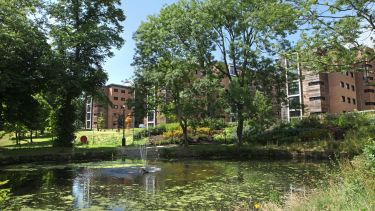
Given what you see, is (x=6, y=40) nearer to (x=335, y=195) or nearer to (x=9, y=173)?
(x=9, y=173)

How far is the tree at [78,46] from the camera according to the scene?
30719mm


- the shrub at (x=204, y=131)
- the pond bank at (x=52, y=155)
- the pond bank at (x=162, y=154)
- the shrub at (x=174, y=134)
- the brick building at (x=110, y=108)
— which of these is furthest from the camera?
the brick building at (x=110, y=108)

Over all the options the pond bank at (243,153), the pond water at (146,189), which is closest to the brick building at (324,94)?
the pond bank at (243,153)

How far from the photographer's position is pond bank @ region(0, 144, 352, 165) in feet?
83.5

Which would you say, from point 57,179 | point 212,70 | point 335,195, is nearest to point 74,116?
point 212,70

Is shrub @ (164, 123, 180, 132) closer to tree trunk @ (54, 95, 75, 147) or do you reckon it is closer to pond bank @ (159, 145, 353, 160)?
pond bank @ (159, 145, 353, 160)

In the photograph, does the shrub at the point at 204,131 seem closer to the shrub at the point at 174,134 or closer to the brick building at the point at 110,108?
the shrub at the point at 174,134

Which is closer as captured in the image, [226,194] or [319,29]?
[226,194]

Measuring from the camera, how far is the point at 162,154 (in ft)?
97.9

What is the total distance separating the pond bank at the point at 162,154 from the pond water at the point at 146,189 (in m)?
7.92

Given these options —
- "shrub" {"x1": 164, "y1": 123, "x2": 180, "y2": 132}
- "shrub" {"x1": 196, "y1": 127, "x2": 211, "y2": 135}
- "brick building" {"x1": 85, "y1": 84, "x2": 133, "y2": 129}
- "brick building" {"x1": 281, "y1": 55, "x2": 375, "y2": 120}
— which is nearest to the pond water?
"shrub" {"x1": 196, "y1": 127, "x2": 211, "y2": 135}

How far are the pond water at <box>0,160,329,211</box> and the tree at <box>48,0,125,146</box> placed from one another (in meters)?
13.5

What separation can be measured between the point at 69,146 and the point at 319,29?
988 inches

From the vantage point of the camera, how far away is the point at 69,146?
3241 cm
